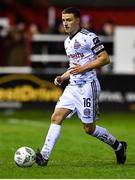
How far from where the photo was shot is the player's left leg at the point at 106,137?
12.2 meters

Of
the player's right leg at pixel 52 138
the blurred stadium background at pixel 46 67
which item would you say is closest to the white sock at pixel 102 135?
the player's right leg at pixel 52 138

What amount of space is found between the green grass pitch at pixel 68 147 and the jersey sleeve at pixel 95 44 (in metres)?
1.63

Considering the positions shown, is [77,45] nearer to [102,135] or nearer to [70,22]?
[70,22]

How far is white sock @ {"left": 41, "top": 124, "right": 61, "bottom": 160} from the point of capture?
1180cm

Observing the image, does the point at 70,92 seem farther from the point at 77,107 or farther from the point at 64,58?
the point at 64,58

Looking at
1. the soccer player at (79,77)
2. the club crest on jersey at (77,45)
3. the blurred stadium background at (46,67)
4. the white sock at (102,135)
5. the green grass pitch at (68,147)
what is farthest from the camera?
the blurred stadium background at (46,67)

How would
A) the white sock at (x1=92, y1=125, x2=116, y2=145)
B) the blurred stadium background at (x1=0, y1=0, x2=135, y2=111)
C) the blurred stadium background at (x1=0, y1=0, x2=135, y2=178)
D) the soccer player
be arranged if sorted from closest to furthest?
the soccer player < the white sock at (x1=92, y1=125, x2=116, y2=145) < the blurred stadium background at (x1=0, y1=0, x2=135, y2=178) < the blurred stadium background at (x1=0, y1=0, x2=135, y2=111)

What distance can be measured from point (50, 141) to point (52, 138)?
51 mm

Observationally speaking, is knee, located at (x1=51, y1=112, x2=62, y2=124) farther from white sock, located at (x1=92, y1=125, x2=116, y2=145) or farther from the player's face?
the player's face

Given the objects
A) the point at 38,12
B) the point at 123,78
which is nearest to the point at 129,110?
the point at 123,78

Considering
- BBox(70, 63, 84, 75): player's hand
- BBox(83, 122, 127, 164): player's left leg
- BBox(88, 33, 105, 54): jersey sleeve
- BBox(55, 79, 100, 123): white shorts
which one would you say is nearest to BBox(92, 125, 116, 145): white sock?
BBox(83, 122, 127, 164): player's left leg

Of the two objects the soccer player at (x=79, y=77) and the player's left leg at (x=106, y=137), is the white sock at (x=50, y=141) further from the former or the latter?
the player's left leg at (x=106, y=137)

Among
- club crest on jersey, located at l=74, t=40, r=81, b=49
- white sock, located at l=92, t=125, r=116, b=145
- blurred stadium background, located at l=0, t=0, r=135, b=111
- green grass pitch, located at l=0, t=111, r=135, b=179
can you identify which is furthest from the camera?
blurred stadium background, located at l=0, t=0, r=135, b=111

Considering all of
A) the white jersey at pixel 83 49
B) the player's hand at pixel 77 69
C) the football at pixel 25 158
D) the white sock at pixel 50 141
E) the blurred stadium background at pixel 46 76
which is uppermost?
the white jersey at pixel 83 49
